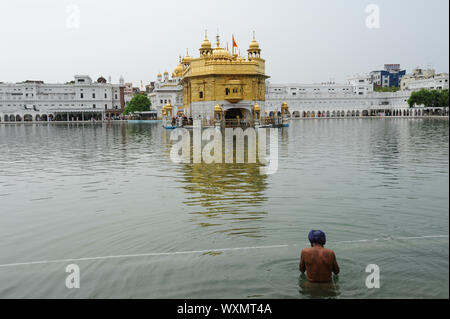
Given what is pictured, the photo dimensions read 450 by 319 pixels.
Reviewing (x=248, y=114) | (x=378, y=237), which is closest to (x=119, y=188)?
(x=378, y=237)

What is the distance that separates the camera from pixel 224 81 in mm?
53125

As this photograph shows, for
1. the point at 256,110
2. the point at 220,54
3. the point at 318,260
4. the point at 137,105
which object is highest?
the point at 220,54

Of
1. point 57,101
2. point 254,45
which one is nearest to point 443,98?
point 254,45

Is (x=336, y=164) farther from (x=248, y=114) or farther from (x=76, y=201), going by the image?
(x=248, y=114)

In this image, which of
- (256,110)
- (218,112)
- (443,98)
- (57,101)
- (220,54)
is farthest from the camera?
(57,101)

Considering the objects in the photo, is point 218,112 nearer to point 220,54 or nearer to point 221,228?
point 220,54

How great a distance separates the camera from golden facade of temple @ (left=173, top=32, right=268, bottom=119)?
52719 mm

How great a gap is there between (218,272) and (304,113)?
99.5 metres

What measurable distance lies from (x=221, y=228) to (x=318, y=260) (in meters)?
2.86

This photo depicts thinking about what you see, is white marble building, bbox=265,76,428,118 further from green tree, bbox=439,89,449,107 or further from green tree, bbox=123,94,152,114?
green tree, bbox=123,94,152,114

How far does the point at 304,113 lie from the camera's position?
103 meters

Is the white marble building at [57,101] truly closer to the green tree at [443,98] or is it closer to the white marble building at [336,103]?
the white marble building at [336,103]

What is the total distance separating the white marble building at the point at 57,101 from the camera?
94375 mm

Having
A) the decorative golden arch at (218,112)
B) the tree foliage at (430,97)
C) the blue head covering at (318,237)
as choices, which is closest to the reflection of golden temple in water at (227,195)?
the blue head covering at (318,237)
